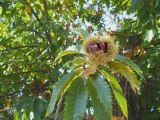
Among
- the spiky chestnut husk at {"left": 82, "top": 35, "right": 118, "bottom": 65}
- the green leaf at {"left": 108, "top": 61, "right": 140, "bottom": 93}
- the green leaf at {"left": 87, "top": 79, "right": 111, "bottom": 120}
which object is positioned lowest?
the green leaf at {"left": 87, "top": 79, "right": 111, "bottom": 120}

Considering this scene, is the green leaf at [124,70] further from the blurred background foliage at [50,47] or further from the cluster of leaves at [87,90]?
the blurred background foliage at [50,47]

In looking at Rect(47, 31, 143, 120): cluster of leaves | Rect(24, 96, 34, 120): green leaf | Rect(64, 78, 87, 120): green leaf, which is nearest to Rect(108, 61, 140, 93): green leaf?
Rect(47, 31, 143, 120): cluster of leaves

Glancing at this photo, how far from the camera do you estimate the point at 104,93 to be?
3.56ft

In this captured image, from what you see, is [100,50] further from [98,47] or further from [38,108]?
[38,108]

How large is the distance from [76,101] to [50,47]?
184 cm

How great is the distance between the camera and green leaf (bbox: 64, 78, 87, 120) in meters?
1.07

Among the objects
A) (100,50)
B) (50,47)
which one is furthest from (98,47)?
(50,47)

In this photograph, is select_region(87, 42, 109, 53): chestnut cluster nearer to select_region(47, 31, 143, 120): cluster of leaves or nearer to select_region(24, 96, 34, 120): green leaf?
select_region(47, 31, 143, 120): cluster of leaves

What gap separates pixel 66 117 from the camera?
42.2 inches

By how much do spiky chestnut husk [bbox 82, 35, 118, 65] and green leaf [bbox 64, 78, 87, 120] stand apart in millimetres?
95

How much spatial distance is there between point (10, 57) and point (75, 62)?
217cm

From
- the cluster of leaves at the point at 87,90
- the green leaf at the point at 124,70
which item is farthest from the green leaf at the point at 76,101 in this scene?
the green leaf at the point at 124,70

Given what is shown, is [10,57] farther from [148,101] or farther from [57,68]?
[148,101]

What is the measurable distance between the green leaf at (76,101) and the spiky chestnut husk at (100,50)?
95mm
